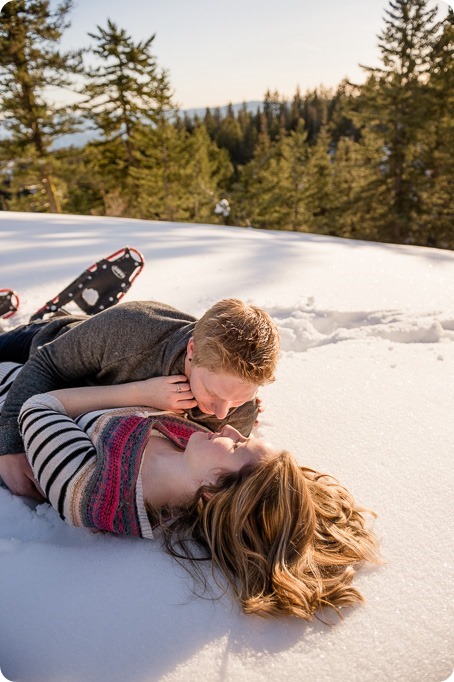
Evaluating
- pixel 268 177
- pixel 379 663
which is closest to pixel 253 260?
pixel 379 663

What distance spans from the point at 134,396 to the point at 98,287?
107cm

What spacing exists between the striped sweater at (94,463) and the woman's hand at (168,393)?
61 millimetres

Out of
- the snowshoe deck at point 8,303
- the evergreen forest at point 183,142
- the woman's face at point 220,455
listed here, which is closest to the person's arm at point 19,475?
the woman's face at point 220,455

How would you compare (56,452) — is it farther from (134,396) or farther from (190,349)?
(190,349)

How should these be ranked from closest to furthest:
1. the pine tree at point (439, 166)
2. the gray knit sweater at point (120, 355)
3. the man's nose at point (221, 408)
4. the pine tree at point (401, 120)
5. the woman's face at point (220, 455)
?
the woman's face at point (220, 455) → the man's nose at point (221, 408) → the gray knit sweater at point (120, 355) → the pine tree at point (401, 120) → the pine tree at point (439, 166)

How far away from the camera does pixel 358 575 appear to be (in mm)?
1002

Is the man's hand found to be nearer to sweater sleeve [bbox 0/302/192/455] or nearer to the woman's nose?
sweater sleeve [bbox 0/302/192/455]

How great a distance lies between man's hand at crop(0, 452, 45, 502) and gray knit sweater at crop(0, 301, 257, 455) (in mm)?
149

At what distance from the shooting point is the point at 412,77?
29.7 feet

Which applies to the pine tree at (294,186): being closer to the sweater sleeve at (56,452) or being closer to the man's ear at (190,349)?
the man's ear at (190,349)

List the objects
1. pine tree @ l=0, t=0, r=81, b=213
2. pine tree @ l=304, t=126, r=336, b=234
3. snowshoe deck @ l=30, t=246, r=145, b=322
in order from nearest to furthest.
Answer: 1. snowshoe deck @ l=30, t=246, r=145, b=322
2. pine tree @ l=0, t=0, r=81, b=213
3. pine tree @ l=304, t=126, r=336, b=234

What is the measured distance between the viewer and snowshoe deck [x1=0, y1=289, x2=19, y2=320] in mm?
2369

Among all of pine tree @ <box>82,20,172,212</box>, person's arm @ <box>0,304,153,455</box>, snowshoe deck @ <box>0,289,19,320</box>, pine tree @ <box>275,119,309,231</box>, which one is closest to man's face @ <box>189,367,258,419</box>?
person's arm @ <box>0,304,153,455</box>

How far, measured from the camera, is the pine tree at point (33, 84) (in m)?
5.42
